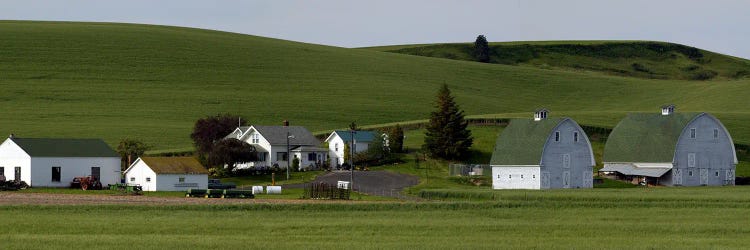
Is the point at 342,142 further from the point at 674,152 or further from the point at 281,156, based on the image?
the point at 674,152

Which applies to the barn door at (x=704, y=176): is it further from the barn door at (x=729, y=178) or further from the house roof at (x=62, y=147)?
the house roof at (x=62, y=147)

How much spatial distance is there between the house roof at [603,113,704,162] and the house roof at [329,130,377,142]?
69.8 ft

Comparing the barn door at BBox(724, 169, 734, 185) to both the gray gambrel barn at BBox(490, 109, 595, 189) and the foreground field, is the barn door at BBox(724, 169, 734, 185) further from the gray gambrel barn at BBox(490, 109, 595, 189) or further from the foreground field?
the foreground field

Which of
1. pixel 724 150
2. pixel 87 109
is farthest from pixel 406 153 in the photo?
pixel 87 109

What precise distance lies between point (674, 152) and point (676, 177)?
6.58 ft

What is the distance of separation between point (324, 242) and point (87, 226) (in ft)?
→ 34.2

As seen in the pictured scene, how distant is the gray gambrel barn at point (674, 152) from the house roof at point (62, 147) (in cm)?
4040

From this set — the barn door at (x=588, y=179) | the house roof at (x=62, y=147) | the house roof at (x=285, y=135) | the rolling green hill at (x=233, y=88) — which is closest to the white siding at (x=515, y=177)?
the barn door at (x=588, y=179)

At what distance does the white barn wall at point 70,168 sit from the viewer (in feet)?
306

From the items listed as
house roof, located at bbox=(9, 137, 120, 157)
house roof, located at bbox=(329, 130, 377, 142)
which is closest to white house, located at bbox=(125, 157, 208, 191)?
house roof, located at bbox=(9, 137, 120, 157)

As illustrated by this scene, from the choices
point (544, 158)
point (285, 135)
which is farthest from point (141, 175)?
point (544, 158)

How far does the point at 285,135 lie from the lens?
4569 inches

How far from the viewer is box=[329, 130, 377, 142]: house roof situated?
116 meters

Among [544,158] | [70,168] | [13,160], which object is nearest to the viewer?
[13,160]
